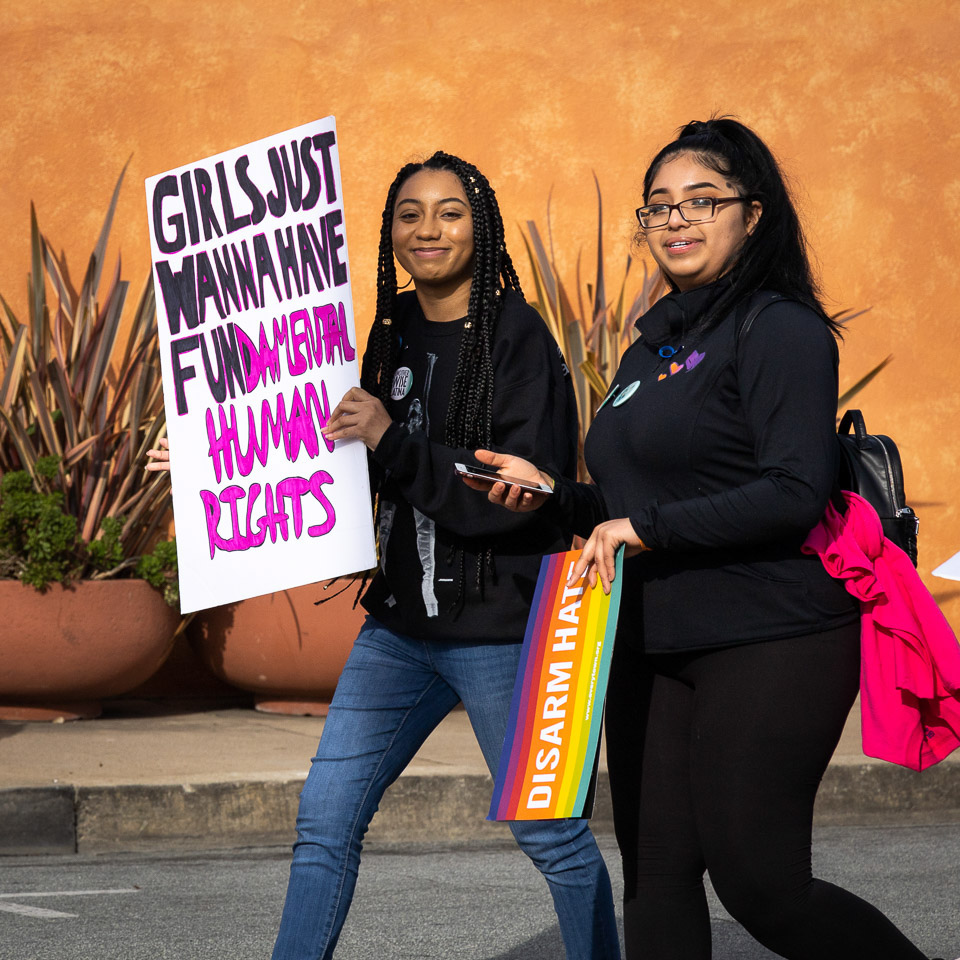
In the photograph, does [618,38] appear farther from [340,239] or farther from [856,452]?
[856,452]

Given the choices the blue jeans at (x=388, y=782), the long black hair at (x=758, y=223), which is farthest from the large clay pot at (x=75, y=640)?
the long black hair at (x=758, y=223)

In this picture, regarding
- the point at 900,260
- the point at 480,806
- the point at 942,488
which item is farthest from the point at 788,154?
the point at 480,806

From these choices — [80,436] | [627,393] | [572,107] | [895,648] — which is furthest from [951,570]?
[572,107]

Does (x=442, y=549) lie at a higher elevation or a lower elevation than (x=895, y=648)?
higher

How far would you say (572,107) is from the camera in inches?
312

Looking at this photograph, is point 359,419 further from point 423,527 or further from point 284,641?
point 284,641

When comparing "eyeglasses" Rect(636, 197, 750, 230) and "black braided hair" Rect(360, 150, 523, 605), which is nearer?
"eyeglasses" Rect(636, 197, 750, 230)

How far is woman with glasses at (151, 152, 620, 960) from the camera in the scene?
2654 millimetres

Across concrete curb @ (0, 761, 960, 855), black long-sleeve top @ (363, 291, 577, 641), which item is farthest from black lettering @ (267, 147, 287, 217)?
concrete curb @ (0, 761, 960, 855)

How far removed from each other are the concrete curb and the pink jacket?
118 inches

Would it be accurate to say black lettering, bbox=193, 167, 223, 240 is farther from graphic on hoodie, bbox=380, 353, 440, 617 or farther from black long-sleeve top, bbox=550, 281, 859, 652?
black long-sleeve top, bbox=550, 281, 859, 652

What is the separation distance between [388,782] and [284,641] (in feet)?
11.9

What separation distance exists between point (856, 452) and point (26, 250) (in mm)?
5894

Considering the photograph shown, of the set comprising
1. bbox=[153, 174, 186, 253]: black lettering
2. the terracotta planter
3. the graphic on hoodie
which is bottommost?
the terracotta planter
